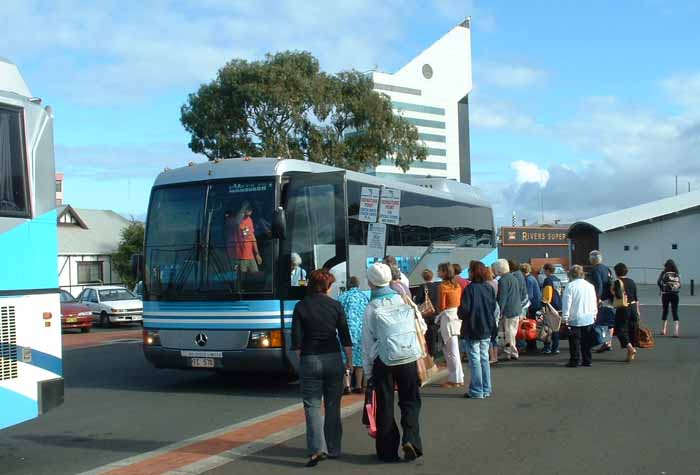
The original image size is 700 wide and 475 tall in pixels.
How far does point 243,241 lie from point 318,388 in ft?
15.2

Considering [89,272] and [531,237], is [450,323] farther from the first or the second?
[531,237]

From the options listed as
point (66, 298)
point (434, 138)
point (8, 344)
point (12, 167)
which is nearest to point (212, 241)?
point (12, 167)

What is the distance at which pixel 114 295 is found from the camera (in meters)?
30.4

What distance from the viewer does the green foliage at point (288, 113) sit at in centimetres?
2836

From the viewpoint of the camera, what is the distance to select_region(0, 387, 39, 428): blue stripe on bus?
6.85 metres

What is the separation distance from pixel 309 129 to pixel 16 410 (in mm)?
23069

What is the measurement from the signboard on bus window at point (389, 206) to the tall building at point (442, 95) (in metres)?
112

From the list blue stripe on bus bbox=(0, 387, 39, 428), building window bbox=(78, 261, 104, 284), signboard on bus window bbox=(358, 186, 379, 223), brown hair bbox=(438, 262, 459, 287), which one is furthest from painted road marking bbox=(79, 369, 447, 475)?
building window bbox=(78, 261, 104, 284)

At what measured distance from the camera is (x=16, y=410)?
22.9 feet

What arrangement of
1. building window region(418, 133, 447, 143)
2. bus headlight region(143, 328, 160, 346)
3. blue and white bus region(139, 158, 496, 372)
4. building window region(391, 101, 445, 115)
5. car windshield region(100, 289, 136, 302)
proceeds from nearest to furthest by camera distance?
1. blue and white bus region(139, 158, 496, 372)
2. bus headlight region(143, 328, 160, 346)
3. car windshield region(100, 289, 136, 302)
4. building window region(391, 101, 445, 115)
5. building window region(418, 133, 447, 143)

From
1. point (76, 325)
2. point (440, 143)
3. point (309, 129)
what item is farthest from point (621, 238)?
point (440, 143)

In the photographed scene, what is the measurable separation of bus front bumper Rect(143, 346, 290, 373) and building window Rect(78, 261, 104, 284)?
36.6 meters

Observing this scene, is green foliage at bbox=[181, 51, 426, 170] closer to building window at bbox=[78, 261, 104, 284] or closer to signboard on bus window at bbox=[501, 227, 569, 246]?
building window at bbox=[78, 261, 104, 284]

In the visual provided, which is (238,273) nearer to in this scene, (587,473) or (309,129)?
(587,473)
